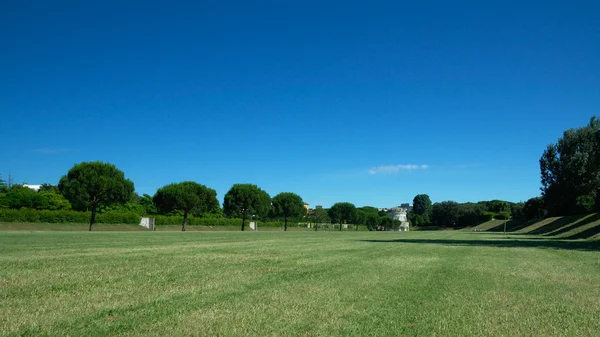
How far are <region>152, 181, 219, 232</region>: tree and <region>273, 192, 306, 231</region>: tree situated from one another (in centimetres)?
2775

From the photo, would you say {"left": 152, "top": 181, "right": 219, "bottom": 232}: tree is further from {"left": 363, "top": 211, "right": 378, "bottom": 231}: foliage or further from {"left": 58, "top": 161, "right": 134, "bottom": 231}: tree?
{"left": 363, "top": 211, "right": 378, "bottom": 231}: foliage

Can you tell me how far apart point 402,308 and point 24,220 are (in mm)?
70922

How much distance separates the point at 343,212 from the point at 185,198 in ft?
251

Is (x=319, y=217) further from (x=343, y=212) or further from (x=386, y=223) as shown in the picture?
(x=386, y=223)

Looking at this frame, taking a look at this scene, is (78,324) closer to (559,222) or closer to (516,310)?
(516,310)

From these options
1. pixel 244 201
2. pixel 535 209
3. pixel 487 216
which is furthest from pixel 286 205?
pixel 487 216

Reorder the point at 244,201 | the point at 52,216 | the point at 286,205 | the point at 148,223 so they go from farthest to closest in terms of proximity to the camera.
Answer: the point at 286,205 < the point at 244,201 < the point at 148,223 < the point at 52,216

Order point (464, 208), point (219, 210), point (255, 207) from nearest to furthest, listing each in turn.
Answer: point (255, 207) → point (219, 210) → point (464, 208)

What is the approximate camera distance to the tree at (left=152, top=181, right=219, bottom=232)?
91.4 m

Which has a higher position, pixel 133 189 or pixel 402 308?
pixel 133 189

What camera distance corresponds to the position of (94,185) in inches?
2657

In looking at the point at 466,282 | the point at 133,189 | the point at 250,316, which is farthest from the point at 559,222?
the point at 250,316

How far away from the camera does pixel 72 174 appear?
2707 inches

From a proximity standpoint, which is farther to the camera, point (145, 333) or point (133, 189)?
point (133, 189)
